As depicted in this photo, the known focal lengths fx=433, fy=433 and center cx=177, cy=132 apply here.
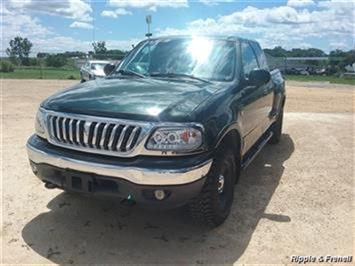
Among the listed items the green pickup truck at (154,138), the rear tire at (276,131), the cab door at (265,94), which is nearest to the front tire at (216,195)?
the green pickup truck at (154,138)

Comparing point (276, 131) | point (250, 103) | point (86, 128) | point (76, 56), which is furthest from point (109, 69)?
point (76, 56)

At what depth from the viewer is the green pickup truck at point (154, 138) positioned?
3.45 metres

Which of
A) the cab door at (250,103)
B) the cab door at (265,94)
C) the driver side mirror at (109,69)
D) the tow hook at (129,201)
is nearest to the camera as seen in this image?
the tow hook at (129,201)

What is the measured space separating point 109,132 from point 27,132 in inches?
208

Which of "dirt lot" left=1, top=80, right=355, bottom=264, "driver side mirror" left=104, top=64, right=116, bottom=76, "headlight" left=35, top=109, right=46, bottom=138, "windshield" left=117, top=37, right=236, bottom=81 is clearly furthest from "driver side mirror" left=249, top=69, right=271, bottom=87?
"headlight" left=35, top=109, right=46, bottom=138

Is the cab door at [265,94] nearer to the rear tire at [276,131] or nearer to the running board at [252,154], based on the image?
the running board at [252,154]

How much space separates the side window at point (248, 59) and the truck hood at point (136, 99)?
988 mm

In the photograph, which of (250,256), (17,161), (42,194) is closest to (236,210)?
(250,256)

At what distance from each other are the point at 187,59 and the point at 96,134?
1.82 meters

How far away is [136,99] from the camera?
3.79 meters

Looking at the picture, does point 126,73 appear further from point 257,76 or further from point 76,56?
point 76,56

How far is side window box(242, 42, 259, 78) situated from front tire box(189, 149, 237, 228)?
1.36 m

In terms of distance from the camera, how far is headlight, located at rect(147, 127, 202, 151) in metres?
3.45

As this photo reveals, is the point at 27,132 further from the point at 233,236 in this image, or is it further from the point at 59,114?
the point at 233,236
